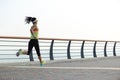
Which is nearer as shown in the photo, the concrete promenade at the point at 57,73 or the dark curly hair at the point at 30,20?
→ the concrete promenade at the point at 57,73

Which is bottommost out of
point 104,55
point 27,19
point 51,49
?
point 104,55

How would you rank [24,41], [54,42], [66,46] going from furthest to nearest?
[66,46], [54,42], [24,41]

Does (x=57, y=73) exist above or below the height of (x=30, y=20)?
below

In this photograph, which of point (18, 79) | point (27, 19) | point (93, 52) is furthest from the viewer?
point (93, 52)

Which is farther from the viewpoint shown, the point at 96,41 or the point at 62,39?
the point at 96,41

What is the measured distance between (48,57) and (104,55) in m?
8.71

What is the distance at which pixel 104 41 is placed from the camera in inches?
1083

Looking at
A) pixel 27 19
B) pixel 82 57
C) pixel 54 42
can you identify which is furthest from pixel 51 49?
pixel 27 19

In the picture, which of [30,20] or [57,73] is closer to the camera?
[57,73]

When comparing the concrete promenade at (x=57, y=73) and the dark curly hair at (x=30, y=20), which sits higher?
the dark curly hair at (x=30, y=20)

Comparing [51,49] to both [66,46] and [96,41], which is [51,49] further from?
[96,41]

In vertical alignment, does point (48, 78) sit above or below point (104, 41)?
above

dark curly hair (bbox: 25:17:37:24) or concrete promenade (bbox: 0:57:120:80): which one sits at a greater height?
dark curly hair (bbox: 25:17:37:24)

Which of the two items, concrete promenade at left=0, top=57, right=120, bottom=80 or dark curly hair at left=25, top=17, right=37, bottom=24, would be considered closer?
concrete promenade at left=0, top=57, right=120, bottom=80
